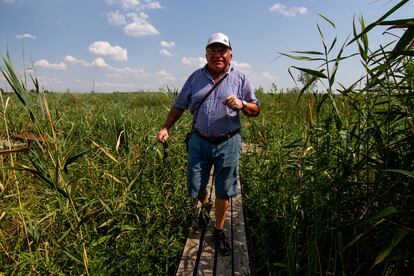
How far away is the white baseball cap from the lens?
2.54m

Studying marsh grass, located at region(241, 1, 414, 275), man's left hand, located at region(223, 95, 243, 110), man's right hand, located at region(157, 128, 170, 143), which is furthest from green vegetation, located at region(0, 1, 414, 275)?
man's left hand, located at region(223, 95, 243, 110)

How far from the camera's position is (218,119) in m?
2.66

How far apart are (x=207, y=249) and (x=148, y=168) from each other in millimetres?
1159

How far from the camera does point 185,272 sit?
7.68ft

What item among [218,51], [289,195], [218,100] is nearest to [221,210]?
[289,195]

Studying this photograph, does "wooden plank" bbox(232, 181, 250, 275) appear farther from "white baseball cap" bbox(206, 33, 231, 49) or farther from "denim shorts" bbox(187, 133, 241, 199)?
"white baseball cap" bbox(206, 33, 231, 49)

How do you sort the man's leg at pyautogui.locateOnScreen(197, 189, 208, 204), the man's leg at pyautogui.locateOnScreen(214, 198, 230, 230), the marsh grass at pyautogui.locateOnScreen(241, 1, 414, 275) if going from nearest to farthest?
the marsh grass at pyautogui.locateOnScreen(241, 1, 414, 275), the man's leg at pyautogui.locateOnScreen(214, 198, 230, 230), the man's leg at pyautogui.locateOnScreen(197, 189, 208, 204)

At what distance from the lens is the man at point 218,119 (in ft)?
8.68

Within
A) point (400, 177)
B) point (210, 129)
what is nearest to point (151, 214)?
point (210, 129)

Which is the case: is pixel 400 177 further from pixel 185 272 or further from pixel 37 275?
pixel 37 275

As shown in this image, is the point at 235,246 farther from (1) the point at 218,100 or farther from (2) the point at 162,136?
(1) the point at 218,100

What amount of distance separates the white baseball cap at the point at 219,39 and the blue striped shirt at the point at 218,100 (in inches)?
10.3

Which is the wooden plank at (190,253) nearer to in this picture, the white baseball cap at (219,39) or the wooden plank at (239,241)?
the wooden plank at (239,241)

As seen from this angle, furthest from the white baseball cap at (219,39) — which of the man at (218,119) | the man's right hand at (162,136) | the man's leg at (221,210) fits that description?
the man's leg at (221,210)
